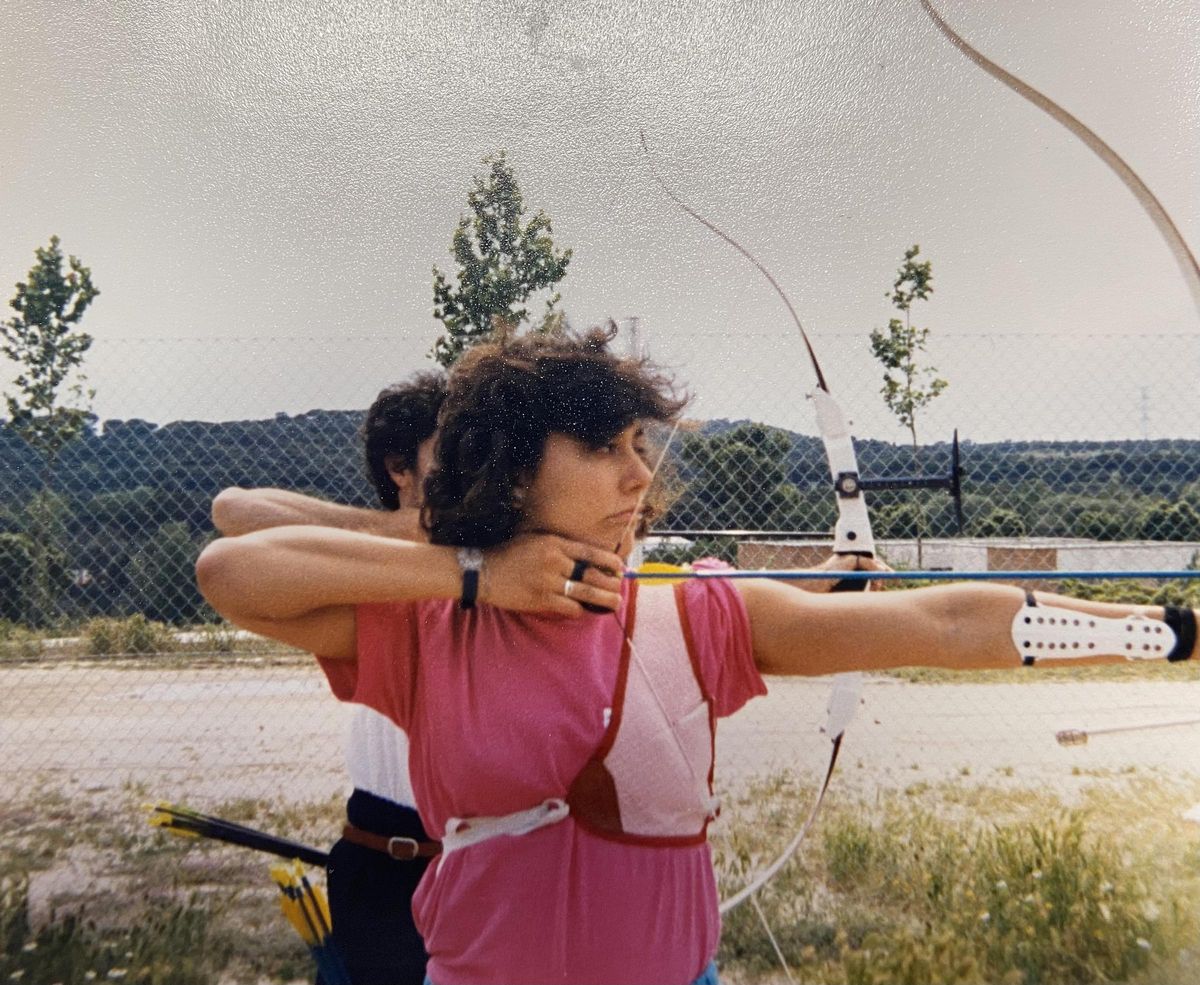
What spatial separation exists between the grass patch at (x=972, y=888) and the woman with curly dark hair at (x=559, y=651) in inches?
51.1

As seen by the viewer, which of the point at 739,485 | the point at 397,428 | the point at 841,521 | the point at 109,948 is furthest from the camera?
the point at 739,485

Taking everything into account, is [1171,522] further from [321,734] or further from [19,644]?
[19,644]

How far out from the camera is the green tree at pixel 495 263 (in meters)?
→ 2.02

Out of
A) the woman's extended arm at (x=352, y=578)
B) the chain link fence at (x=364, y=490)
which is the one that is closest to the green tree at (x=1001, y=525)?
the chain link fence at (x=364, y=490)

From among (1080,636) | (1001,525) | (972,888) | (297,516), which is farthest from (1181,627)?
(1001,525)

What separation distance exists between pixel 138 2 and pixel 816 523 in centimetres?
191

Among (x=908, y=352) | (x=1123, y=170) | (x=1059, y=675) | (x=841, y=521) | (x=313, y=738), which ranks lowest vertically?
(x=313, y=738)

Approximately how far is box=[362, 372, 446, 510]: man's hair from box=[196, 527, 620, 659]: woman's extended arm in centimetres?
56

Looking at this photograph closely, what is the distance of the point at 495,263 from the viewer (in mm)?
2035

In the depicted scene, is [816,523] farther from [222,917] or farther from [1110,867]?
[222,917]

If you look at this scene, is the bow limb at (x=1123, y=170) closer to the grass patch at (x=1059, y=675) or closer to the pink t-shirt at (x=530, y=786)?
the pink t-shirt at (x=530, y=786)

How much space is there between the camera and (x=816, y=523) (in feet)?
8.21

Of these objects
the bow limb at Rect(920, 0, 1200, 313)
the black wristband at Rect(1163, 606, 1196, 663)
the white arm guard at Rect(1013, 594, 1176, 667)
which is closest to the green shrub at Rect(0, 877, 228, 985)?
the white arm guard at Rect(1013, 594, 1176, 667)

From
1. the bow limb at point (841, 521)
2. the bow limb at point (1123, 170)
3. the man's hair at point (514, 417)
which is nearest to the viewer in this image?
the man's hair at point (514, 417)
